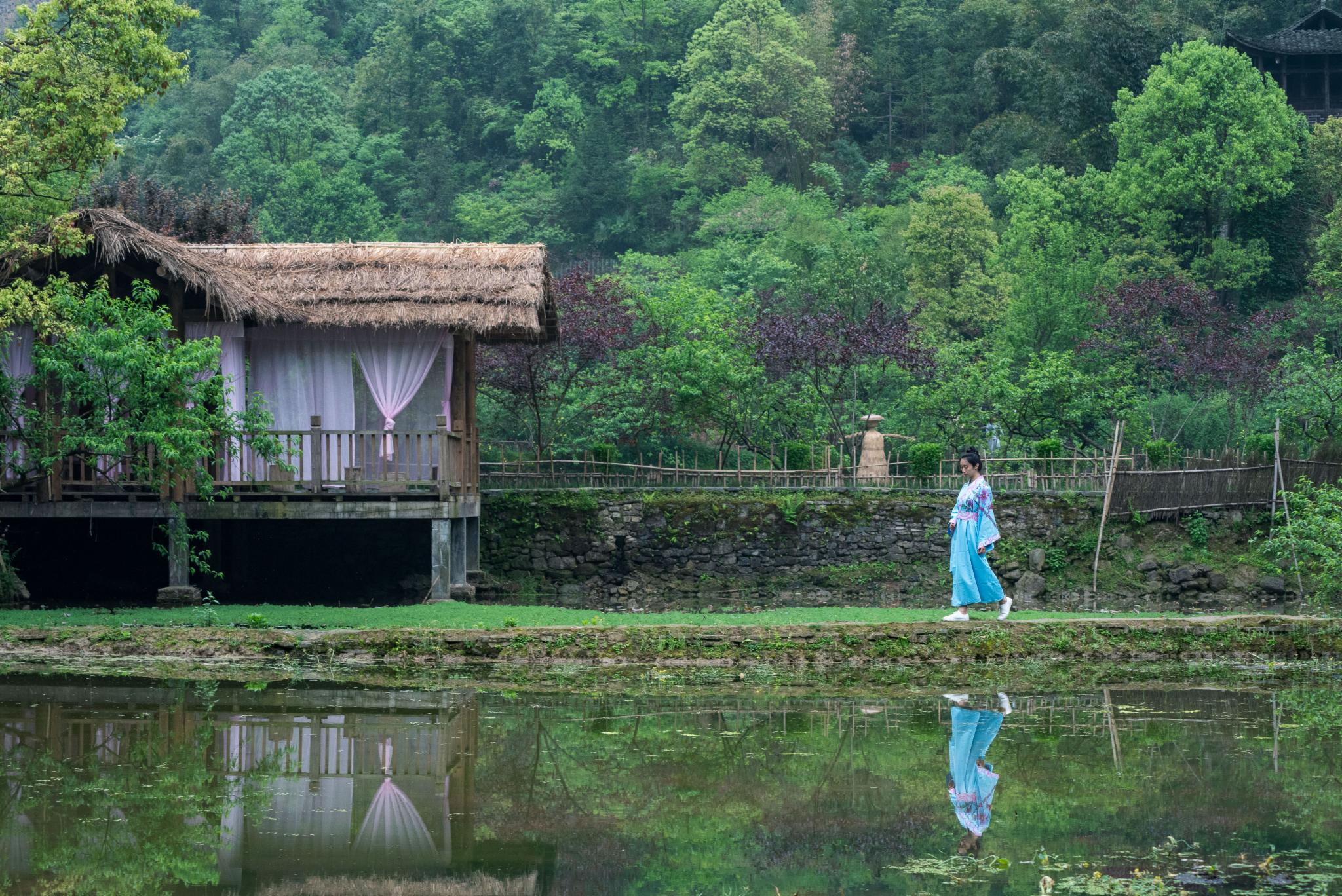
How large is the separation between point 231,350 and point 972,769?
12.5m

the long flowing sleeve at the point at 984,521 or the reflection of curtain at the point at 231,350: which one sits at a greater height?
the reflection of curtain at the point at 231,350

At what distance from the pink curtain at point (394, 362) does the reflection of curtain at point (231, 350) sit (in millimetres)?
1477

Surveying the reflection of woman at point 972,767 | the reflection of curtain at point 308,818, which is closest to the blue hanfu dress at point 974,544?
the reflection of woman at point 972,767

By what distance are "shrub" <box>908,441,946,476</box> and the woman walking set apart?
11203mm

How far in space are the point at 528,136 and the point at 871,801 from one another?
5451 centimetres

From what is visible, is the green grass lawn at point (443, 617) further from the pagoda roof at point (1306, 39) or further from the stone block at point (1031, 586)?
the pagoda roof at point (1306, 39)

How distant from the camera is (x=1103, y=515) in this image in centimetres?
2320

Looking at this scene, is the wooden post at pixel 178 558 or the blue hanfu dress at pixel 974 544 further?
the wooden post at pixel 178 558

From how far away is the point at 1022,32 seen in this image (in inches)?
2183

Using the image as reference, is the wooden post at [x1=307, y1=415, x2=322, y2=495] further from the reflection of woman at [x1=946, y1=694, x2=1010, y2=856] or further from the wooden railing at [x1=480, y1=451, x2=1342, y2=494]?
the reflection of woman at [x1=946, y1=694, x2=1010, y2=856]

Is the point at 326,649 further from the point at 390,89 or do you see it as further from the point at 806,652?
the point at 390,89

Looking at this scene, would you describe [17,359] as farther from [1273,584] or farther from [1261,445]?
[1261,445]

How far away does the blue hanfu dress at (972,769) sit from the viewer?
7926 mm

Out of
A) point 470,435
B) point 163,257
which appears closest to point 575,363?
point 470,435
